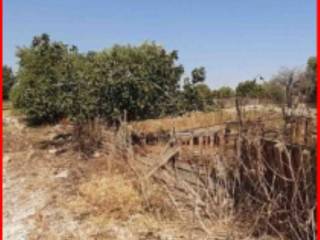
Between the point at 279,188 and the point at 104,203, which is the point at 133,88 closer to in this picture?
the point at 104,203

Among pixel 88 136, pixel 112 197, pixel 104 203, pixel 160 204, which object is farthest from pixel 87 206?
pixel 88 136

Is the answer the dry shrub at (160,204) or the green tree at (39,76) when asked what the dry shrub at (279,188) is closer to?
the dry shrub at (160,204)

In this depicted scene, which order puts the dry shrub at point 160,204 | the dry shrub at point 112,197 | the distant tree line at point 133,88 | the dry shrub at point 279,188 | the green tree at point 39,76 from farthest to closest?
the green tree at point 39,76 → the distant tree line at point 133,88 → the dry shrub at point 112,197 → the dry shrub at point 160,204 → the dry shrub at point 279,188

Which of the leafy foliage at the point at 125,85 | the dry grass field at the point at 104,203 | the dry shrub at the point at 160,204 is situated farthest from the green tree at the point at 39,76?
the dry shrub at the point at 160,204

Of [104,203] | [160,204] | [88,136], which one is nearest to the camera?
[160,204]

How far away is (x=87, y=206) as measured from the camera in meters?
6.61

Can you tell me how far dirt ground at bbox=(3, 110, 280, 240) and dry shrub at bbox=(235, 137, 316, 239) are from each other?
41 centimetres

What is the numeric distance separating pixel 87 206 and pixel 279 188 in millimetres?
3145

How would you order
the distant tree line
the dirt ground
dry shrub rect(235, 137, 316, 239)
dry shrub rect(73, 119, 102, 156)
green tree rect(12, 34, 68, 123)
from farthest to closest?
green tree rect(12, 34, 68, 123)
the distant tree line
dry shrub rect(73, 119, 102, 156)
the dirt ground
dry shrub rect(235, 137, 316, 239)

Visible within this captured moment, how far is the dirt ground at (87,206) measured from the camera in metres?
5.57

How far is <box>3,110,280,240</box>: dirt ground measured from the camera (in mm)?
5566

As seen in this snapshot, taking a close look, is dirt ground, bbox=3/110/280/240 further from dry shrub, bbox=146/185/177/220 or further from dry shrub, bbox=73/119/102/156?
dry shrub, bbox=73/119/102/156

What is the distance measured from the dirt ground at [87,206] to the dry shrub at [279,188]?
41cm

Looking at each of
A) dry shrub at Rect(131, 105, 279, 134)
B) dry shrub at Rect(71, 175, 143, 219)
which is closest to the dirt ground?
dry shrub at Rect(71, 175, 143, 219)
